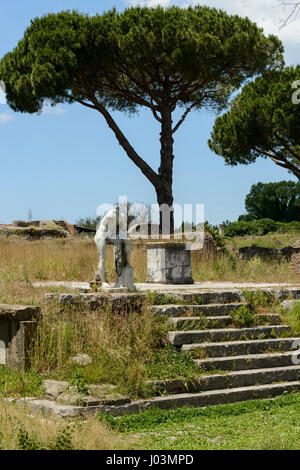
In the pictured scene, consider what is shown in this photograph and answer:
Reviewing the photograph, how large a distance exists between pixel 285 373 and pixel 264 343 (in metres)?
0.53

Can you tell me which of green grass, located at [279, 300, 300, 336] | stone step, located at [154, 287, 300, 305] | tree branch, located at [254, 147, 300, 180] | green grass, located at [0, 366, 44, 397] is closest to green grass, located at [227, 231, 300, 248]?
tree branch, located at [254, 147, 300, 180]

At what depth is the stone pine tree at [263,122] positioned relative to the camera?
20.9m

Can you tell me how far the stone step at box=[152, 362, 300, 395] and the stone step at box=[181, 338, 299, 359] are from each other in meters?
0.31

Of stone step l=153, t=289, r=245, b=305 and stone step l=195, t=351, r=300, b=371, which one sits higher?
stone step l=153, t=289, r=245, b=305

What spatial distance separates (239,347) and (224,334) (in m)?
0.26

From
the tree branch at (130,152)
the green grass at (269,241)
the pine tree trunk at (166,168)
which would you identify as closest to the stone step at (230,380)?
the pine tree trunk at (166,168)

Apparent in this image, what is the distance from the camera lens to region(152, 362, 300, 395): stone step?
6.97 meters

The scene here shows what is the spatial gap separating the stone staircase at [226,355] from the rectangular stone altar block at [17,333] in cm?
150

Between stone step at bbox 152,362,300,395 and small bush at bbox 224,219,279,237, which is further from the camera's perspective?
small bush at bbox 224,219,279,237

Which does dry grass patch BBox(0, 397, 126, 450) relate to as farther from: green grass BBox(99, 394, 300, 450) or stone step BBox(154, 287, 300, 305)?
stone step BBox(154, 287, 300, 305)

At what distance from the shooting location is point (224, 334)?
8.14m

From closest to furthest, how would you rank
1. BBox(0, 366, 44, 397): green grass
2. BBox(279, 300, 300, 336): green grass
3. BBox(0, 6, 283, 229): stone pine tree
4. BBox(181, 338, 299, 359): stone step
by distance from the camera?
1. BBox(0, 366, 44, 397): green grass
2. BBox(181, 338, 299, 359): stone step
3. BBox(279, 300, 300, 336): green grass
4. BBox(0, 6, 283, 229): stone pine tree

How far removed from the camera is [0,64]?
20.8m

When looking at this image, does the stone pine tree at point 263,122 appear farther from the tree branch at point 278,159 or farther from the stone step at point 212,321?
the stone step at point 212,321
